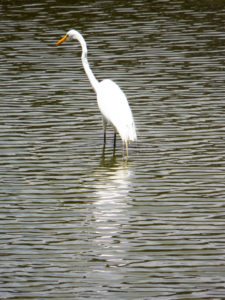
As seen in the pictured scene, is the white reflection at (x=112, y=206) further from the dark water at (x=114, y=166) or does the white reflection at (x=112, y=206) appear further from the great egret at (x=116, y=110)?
the great egret at (x=116, y=110)

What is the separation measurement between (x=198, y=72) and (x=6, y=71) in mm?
3359

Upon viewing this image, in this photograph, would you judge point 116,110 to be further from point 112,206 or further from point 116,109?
point 112,206

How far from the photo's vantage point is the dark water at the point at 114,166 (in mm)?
8703

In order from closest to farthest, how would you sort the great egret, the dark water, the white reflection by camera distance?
the dark water < the white reflection < the great egret

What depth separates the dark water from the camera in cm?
870

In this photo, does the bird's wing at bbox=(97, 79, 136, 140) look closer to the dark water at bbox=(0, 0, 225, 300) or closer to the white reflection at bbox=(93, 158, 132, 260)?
the dark water at bbox=(0, 0, 225, 300)

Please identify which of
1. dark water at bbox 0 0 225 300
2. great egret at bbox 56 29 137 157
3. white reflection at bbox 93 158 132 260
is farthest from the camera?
great egret at bbox 56 29 137 157

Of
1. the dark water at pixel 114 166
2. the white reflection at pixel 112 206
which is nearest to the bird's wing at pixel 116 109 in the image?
the dark water at pixel 114 166

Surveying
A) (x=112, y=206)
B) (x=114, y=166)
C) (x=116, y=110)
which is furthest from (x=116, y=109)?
(x=112, y=206)

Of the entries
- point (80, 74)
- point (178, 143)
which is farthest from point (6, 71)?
point (178, 143)

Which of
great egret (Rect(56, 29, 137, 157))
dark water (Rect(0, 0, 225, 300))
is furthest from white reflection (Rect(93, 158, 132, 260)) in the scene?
great egret (Rect(56, 29, 137, 157))

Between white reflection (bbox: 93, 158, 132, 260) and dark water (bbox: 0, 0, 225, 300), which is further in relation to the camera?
white reflection (bbox: 93, 158, 132, 260)

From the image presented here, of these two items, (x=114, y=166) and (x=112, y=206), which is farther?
(x=114, y=166)

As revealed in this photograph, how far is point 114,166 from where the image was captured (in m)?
13.1
